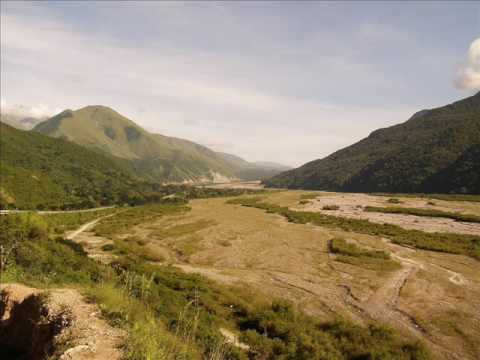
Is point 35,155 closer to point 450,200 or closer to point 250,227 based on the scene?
point 250,227

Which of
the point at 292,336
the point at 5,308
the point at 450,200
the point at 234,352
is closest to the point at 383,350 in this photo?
the point at 292,336

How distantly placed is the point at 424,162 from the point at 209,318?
14164 centimetres

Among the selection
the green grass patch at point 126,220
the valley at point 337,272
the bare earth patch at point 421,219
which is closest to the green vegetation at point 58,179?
the green grass patch at point 126,220

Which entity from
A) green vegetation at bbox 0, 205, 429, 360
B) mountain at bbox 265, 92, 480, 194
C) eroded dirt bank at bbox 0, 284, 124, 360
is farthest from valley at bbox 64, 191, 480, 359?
mountain at bbox 265, 92, 480, 194

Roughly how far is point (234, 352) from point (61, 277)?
9.70m

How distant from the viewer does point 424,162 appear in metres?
131

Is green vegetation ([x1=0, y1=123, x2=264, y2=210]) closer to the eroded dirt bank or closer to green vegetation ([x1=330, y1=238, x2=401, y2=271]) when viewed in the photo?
green vegetation ([x1=330, y1=238, x2=401, y2=271])

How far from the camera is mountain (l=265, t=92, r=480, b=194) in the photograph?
112 metres

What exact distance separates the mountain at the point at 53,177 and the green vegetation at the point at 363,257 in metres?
71.1

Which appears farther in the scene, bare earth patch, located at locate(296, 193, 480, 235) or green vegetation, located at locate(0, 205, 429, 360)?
bare earth patch, located at locate(296, 193, 480, 235)

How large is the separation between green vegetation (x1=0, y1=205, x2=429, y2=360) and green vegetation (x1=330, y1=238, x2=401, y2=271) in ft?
46.4

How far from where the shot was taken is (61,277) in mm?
15320

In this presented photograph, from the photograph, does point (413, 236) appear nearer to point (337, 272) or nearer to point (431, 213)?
point (337, 272)

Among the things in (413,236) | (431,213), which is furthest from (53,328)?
(431,213)
